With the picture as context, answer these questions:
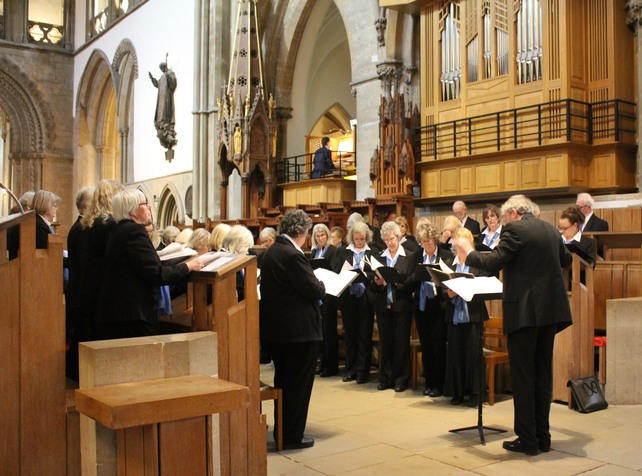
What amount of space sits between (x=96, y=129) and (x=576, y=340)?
77.2 feet

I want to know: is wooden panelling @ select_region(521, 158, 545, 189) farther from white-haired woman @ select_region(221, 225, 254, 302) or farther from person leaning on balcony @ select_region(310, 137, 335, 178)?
white-haired woman @ select_region(221, 225, 254, 302)

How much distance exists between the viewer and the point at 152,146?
2133 cm

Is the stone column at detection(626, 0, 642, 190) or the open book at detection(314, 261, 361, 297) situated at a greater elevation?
the stone column at detection(626, 0, 642, 190)

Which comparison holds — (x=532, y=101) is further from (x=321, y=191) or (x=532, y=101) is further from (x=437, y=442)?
(x=437, y=442)

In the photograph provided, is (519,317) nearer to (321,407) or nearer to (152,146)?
(321,407)

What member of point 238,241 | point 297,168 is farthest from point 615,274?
point 297,168

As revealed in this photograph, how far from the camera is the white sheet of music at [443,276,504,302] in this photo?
4.96 metres

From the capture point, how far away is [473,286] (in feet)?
16.5

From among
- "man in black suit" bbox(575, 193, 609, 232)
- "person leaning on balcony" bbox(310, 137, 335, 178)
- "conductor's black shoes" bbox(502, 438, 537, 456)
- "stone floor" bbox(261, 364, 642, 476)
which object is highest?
"person leaning on balcony" bbox(310, 137, 335, 178)

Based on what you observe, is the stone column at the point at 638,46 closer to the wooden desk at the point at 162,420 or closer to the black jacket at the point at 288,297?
the black jacket at the point at 288,297

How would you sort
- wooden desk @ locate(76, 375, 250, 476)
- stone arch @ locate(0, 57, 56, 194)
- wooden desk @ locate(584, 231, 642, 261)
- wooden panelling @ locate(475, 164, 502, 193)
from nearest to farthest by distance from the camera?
wooden desk @ locate(76, 375, 250, 476), wooden desk @ locate(584, 231, 642, 261), wooden panelling @ locate(475, 164, 502, 193), stone arch @ locate(0, 57, 56, 194)

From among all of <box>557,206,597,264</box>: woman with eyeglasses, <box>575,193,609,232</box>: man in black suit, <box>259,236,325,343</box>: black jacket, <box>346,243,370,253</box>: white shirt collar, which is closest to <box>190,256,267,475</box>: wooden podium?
<box>259,236,325,343</box>: black jacket

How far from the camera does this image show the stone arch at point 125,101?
23.0 m

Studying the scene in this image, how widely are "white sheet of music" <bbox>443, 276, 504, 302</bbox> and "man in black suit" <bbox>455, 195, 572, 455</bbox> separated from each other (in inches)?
9.3
